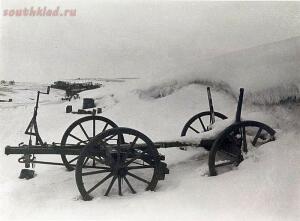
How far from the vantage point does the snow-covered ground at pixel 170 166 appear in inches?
144

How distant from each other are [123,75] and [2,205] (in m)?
1.82

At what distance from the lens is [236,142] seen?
160 inches

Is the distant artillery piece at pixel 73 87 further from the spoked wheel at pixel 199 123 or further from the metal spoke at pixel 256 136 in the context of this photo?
the metal spoke at pixel 256 136

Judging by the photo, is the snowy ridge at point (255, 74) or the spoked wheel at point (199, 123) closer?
the snowy ridge at point (255, 74)

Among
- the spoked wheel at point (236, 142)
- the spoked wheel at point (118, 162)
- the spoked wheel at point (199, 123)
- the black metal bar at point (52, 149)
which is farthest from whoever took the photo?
the spoked wheel at point (199, 123)

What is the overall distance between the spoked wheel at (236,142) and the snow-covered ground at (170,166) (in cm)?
10

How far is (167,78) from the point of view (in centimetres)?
476

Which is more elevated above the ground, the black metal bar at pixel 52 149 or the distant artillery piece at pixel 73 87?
the distant artillery piece at pixel 73 87

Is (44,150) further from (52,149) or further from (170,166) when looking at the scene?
(170,166)

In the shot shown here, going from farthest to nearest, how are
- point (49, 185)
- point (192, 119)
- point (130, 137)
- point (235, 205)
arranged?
point (130, 137) → point (192, 119) → point (49, 185) → point (235, 205)

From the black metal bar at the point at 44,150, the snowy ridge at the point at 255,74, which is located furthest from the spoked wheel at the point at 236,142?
the black metal bar at the point at 44,150

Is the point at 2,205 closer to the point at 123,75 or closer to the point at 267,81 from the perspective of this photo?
the point at 123,75

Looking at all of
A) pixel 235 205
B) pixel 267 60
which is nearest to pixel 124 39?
pixel 267 60

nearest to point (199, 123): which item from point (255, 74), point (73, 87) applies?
point (255, 74)
